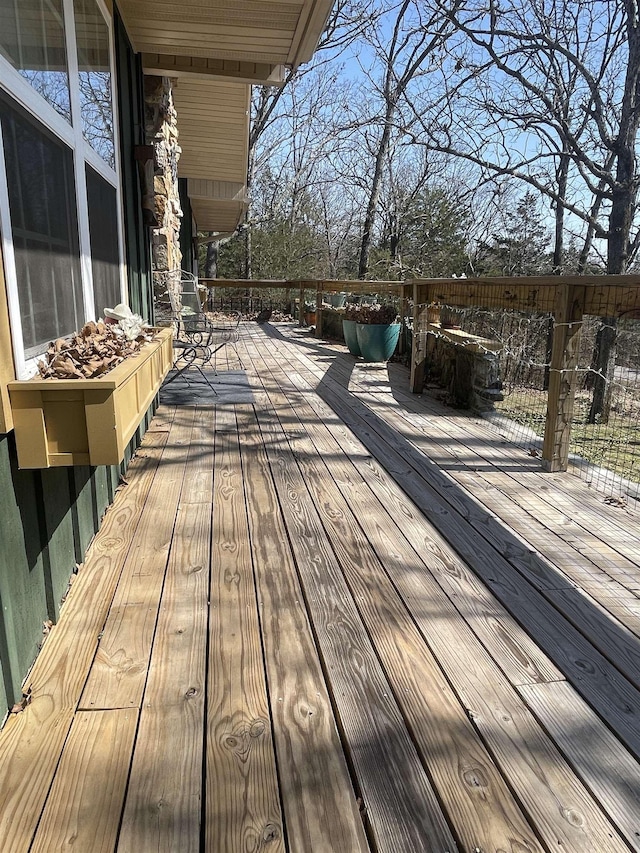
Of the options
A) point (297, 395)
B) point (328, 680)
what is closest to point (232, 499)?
point (328, 680)

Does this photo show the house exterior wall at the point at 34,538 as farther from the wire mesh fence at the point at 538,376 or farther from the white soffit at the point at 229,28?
the wire mesh fence at the point at 538,376

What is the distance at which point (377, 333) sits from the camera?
7438mm

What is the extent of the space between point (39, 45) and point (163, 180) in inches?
149

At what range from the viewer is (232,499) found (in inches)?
113

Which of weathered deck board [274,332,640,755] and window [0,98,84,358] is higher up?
window [0,98,84,358]

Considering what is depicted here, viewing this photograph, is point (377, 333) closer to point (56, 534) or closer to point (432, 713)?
point (56, 534)

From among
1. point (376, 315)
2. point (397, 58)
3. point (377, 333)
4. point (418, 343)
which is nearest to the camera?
point (418, 343)

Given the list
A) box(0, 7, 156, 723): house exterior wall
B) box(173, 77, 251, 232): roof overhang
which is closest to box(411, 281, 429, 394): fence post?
box(173, 77, 251, 232): roof overhang

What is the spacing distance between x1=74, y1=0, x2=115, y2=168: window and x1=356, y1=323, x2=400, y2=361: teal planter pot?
472 cm

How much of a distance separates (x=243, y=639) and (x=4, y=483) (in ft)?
2.65

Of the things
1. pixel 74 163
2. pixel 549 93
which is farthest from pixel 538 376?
pixel 74 163

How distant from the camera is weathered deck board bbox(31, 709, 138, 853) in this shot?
112 cm

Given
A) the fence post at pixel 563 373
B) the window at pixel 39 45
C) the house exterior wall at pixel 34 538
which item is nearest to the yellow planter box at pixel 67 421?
the house exterior wall at pixel 34 538

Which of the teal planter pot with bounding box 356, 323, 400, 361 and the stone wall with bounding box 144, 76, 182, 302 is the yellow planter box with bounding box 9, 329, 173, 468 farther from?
the teal planter pot with bounding box 356, 323, 400, 361
